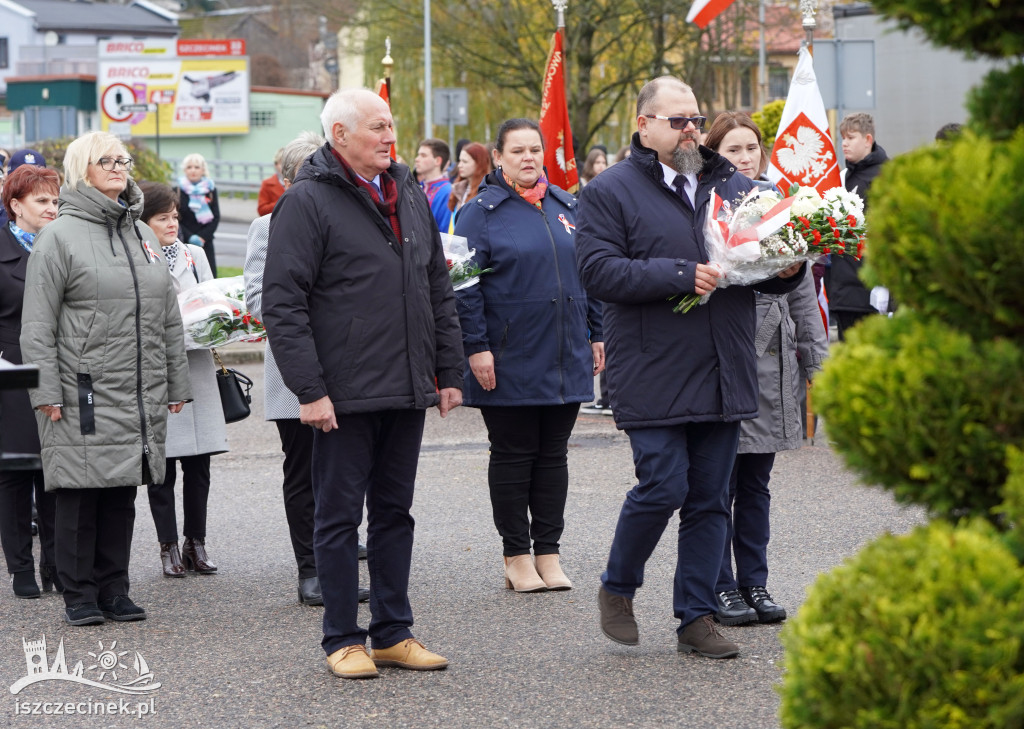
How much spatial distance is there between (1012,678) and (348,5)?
36.2 m

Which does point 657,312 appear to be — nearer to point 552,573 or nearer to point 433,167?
point 552,573

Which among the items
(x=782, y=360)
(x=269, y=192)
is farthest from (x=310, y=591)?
(x=269, y=192)

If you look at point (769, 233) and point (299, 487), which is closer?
point (769, 233)

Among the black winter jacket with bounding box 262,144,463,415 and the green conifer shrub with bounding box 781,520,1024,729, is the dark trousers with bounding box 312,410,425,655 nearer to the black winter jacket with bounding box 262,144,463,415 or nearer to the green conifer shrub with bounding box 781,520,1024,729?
the black winter jacket with bounding box 262,144,463,415

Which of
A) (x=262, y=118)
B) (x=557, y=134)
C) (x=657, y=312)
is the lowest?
(x=657, y=312)

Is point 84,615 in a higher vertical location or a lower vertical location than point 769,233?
lower

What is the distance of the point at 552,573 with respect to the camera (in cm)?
645

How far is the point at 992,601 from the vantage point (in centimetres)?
249

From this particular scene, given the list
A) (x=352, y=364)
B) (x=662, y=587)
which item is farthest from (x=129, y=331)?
(x=662, y=587)

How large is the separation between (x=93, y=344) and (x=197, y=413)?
113cm

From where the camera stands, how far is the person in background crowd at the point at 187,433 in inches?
271

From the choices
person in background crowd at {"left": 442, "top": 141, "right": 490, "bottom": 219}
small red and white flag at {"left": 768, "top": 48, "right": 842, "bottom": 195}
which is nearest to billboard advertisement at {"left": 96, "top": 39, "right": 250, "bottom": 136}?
person in background crowd at {"left": 442, "top": 141, "right": 490, "bottom": 219}

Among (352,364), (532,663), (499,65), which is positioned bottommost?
(532,663)

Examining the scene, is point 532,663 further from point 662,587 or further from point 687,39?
point 687,39
